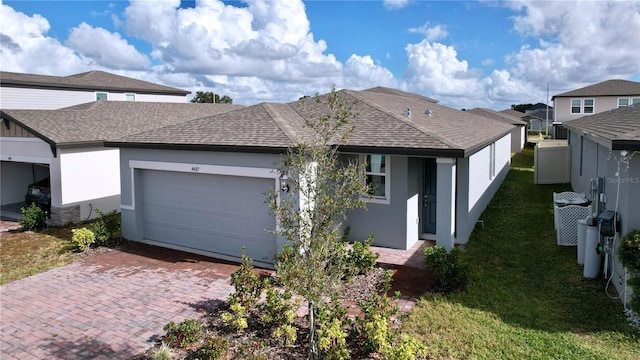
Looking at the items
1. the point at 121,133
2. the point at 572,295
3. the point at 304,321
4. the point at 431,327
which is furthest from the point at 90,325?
the point at 121,133

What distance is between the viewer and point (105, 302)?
8.68m

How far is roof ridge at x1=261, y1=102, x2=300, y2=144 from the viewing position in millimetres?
10533

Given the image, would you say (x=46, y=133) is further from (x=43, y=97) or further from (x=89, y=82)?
(x=89, y=82)

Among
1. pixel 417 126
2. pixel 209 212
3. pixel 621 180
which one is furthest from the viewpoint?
pixel 209 212

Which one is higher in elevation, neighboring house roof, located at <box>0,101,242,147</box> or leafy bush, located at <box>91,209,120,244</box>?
neighboring house roof, located at <box>0,101,242,147</box>

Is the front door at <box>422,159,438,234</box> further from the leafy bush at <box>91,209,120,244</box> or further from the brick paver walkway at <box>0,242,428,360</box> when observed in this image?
the leafy bush at <box>91,209,120,244</box>

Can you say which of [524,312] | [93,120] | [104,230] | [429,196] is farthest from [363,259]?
[93,120]

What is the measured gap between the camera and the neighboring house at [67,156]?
48.9ft

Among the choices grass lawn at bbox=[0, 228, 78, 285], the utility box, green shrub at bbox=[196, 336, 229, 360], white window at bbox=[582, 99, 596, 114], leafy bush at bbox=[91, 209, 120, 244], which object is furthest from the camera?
white window at bbox=[582, 99, 596, 114]

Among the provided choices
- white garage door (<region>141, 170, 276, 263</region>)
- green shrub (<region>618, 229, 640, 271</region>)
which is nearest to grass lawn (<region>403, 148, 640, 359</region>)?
green shrub (<region>618, 229, 640, 271</region>)

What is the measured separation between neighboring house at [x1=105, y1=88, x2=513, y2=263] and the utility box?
9.00m

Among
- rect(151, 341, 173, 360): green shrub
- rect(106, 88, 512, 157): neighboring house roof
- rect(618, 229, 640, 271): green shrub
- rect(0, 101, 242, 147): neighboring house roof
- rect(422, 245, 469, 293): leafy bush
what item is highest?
rect(0, 101, 242, 147): neighboring house roof

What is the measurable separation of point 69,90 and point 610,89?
132 feet

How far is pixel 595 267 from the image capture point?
9.02 metres
